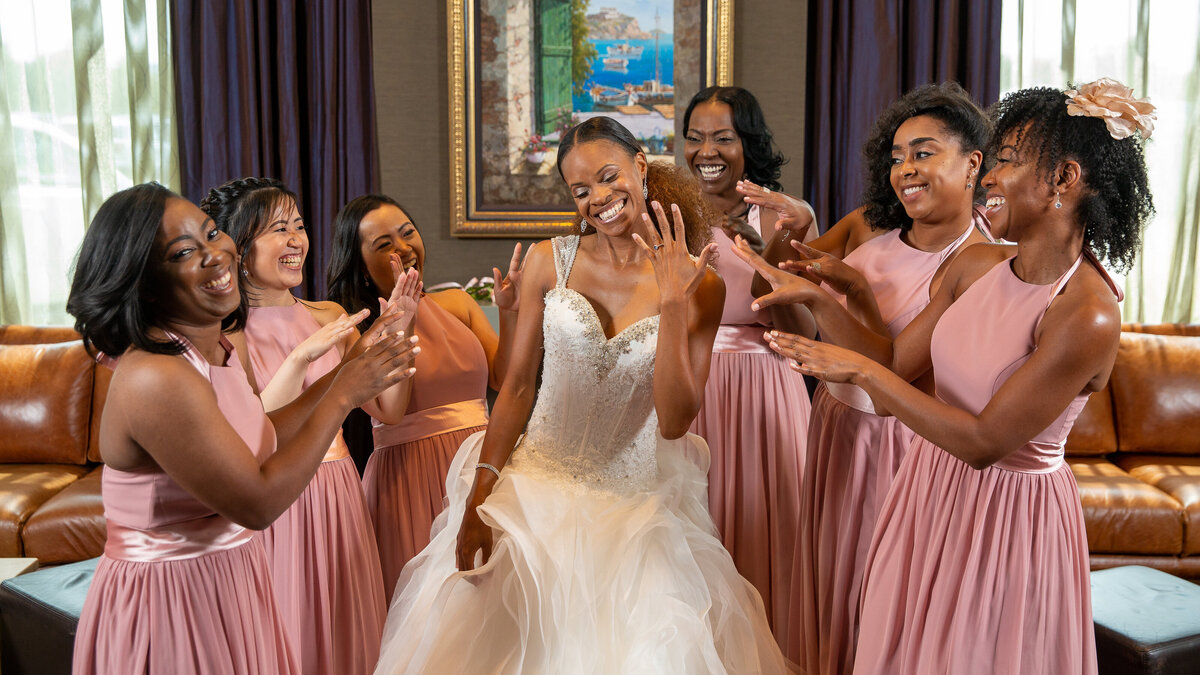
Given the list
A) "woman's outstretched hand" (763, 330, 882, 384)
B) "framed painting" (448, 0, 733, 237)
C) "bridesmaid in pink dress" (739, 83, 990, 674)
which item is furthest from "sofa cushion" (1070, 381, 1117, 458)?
"woman's outstretched hand" (763, 330, 882, 384)

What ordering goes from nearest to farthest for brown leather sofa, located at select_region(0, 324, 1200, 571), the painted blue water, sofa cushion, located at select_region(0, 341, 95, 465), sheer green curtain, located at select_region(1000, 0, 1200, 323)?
brown leather sofa, located at select_region(0, 324, 1200, 571) < sofa cushion, located at select_region(0, 341, 95, 465) < the painted blue water < sheer green curtain, located at select_region(1000, 0, 1200, 323)

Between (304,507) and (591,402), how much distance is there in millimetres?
906

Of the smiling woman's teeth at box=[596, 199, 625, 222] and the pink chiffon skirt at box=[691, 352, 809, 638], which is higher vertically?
the smiling woman's teeth at box=[596, 199, 625, 222]

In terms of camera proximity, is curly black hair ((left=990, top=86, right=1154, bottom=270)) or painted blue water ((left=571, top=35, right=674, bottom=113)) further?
painted blue water ((left=571, top=35, right=674, bottom=113))

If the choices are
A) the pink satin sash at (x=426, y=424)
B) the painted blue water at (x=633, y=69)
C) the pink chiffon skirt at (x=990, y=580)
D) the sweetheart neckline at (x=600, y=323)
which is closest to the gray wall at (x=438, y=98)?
the painted blue water at (x=633, y=69)

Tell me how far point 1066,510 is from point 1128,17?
14.6 ft

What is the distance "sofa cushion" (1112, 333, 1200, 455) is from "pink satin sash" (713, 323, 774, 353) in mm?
2606

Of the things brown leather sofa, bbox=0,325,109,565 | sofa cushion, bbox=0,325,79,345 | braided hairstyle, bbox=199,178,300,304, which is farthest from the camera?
sofa cushion, bbox=0,325,79,345

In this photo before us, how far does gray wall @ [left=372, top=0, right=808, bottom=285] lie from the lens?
4.77 meters

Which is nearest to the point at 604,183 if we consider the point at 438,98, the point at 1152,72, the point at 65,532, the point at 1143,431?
the point at 438,98

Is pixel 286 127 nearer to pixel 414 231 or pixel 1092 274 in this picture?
pixel 414 231

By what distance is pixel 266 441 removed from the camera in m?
1.78

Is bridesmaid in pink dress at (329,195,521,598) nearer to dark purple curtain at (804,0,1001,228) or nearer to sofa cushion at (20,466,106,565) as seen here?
sofa cushion at (20,466,106,565)

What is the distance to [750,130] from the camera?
311 centimetres
